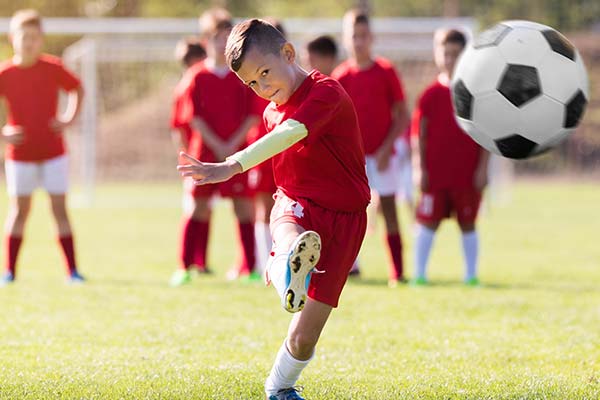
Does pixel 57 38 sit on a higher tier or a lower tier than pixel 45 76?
lower

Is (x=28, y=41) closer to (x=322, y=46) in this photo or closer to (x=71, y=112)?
(x=71, y=112)

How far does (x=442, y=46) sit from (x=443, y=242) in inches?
177

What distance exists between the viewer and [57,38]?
978 inches

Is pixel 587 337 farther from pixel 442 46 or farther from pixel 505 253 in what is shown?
pixel 505 253

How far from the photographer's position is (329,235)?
4.36 m

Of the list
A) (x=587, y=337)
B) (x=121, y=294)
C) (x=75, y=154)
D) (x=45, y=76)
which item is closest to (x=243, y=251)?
(x=121, y=294)

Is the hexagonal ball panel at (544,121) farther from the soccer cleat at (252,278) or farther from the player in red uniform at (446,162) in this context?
the soccer cleat at (252,278)

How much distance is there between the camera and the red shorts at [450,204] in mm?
8406

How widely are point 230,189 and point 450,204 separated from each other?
1.87m

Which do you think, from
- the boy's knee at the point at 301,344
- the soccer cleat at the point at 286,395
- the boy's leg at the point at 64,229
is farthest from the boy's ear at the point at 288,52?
the boy's leg at the point at 64,229

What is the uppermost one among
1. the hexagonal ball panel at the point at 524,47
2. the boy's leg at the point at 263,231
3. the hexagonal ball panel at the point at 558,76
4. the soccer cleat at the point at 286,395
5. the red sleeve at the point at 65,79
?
the hexagonal ball panel at the point at 524,47

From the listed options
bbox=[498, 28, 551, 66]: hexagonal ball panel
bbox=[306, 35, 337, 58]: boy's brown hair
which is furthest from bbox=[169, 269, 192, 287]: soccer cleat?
bbox=[498, 28, 551, 66]: hexagonal ball panel

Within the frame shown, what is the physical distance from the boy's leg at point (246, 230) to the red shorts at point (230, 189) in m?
0.07

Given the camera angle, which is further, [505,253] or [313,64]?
[505,253]
